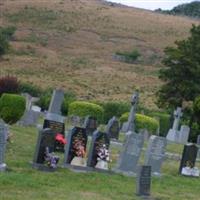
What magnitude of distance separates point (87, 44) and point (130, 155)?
7622 cm

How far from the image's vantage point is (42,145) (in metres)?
13.2

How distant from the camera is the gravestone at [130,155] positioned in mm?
14844

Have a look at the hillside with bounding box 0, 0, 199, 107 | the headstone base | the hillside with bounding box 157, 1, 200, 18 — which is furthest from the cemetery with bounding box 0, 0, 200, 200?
the hillside with bounding box 157, 1, 200, 18

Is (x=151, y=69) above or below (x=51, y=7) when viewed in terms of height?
below

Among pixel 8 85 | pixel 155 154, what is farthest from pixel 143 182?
pixel 8 85

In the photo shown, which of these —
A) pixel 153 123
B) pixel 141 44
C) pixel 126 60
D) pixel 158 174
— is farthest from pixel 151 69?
pixel 158 174

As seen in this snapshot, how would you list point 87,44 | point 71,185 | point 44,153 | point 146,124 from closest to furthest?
1. point 71,185
2. point 44,153
3. point 146,124
4. point 87,44

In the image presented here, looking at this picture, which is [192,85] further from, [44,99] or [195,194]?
[195,194]

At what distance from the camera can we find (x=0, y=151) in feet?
39.8

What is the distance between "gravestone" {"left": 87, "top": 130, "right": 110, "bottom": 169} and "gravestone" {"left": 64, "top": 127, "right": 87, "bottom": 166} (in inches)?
8.3

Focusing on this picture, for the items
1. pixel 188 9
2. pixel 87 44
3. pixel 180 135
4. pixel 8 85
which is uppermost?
pixel 188 9

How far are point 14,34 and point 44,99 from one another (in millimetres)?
49930

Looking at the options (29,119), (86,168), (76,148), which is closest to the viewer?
(86,168)

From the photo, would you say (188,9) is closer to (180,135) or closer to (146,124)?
(146,124)
